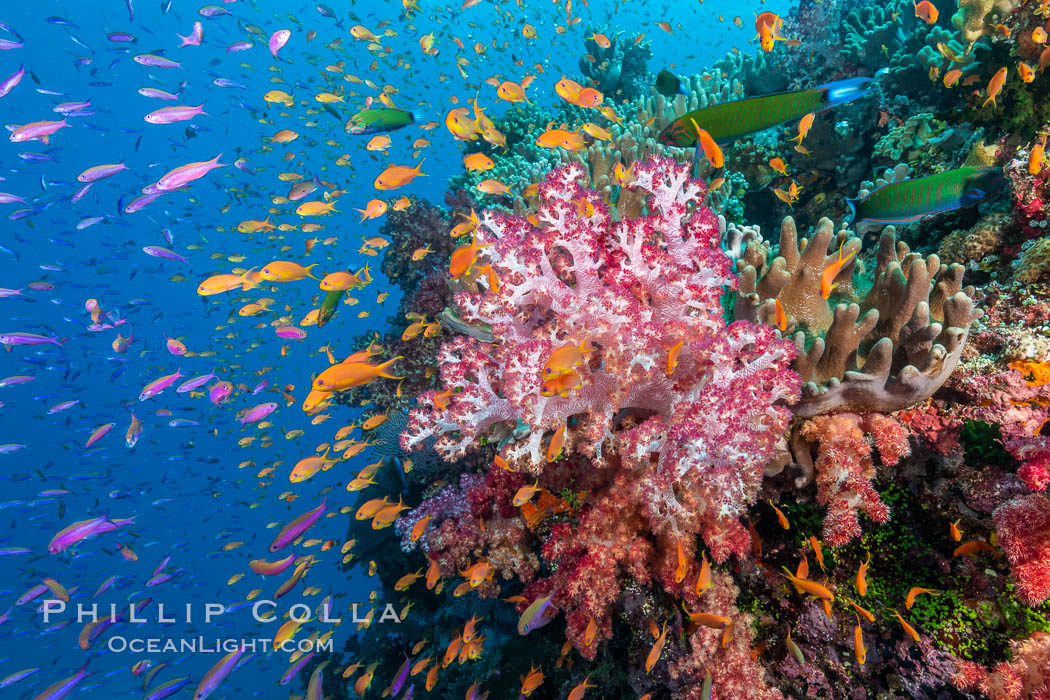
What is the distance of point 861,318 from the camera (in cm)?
268

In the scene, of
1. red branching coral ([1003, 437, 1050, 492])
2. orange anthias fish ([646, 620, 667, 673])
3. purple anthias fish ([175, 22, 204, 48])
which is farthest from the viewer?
purple anthias fish ([175, 22, 204, 48])

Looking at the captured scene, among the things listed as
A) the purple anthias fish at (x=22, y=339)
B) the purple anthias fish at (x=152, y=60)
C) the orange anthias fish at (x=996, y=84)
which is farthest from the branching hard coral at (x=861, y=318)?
the purple anthias fish at (x=22, y=339)

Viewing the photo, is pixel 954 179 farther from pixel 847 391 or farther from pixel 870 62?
pixel 870 62

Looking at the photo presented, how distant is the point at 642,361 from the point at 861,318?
4.57ft

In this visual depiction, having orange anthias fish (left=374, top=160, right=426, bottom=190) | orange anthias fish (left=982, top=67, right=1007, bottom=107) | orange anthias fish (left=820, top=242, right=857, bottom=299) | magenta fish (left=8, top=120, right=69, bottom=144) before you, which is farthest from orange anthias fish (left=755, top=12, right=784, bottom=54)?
magenta fish (left=8, top=120, right=69, bottom=144)

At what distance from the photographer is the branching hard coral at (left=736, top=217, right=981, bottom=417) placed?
2.29 meters

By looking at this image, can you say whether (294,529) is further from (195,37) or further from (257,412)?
(195,37)

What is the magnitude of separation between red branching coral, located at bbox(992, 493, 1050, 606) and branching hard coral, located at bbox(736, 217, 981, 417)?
64cm

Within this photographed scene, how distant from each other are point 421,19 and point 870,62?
69164 millimetres

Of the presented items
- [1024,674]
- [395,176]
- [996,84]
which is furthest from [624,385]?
[996,84]

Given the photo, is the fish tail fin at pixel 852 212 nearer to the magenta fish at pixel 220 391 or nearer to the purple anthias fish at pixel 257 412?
the purple anthias fish at pixel 257 412

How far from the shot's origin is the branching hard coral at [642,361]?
7.98ft

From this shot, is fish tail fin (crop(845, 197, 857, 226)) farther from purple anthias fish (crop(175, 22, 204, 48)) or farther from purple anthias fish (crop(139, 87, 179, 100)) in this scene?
purple anthias fish (crop(175, 22, 204, 48))

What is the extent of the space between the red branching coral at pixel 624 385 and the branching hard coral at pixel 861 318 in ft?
0.77
